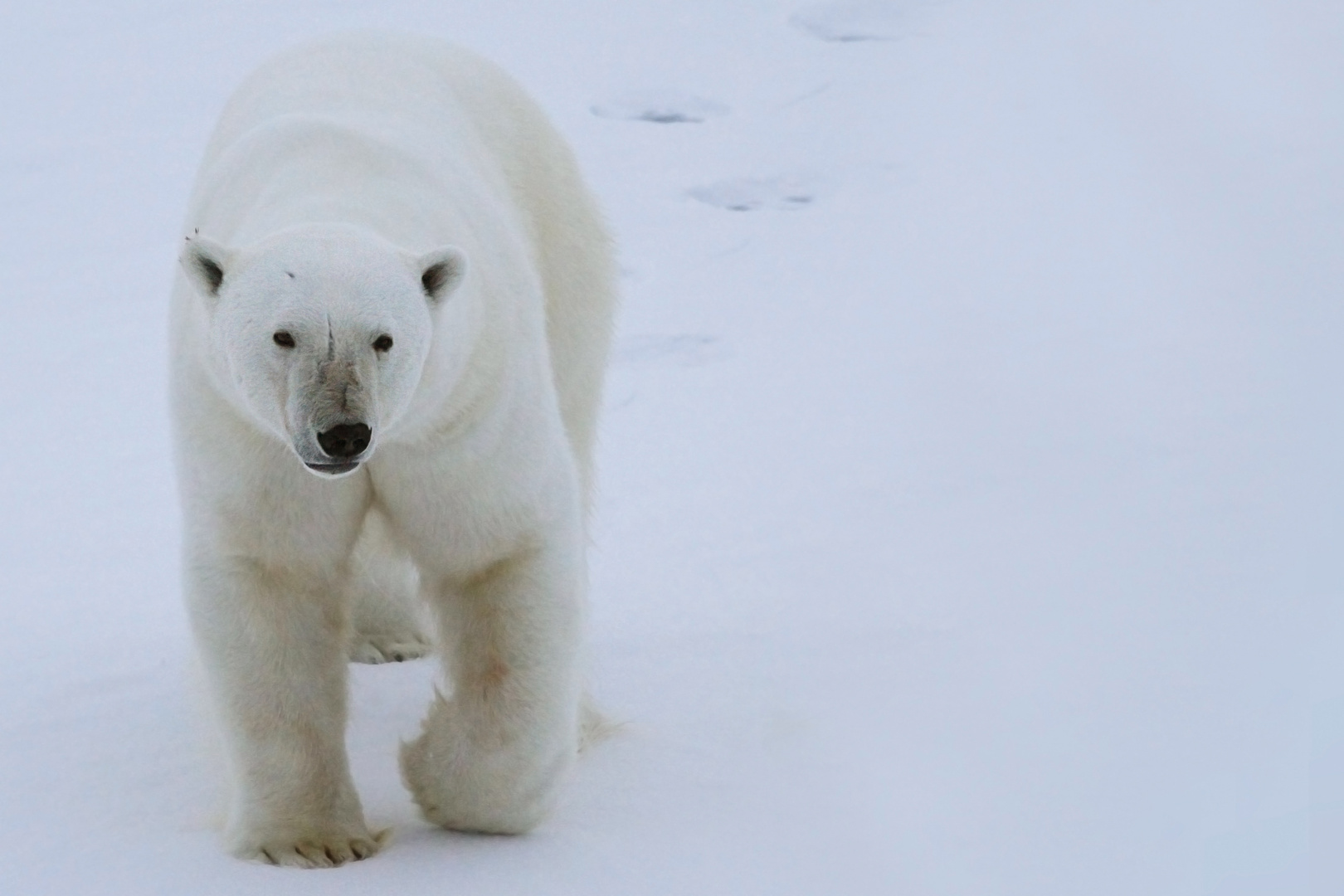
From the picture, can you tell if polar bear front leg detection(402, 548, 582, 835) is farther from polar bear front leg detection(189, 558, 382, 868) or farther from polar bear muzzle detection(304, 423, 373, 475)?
polar bear muzzle detection(304, 423, 373, 475)

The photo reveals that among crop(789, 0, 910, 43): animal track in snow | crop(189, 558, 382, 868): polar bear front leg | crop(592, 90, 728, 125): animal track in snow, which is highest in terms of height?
crop(189, 558, 382, 868): polar bear front leg

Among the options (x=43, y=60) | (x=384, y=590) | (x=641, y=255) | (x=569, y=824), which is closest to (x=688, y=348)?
(x=641, y=255)

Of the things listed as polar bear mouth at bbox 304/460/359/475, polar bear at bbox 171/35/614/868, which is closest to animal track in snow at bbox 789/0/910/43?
polar bear at bbox 171/35/614/868

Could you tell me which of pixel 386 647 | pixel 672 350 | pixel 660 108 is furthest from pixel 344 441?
pixel 660 108

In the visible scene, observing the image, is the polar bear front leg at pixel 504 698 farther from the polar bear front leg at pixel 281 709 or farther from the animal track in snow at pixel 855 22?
the animal track in snow at pixel 855 22

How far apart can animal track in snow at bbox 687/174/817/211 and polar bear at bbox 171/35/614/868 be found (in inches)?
201

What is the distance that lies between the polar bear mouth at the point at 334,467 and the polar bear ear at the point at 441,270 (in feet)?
1.01

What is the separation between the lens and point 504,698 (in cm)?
335

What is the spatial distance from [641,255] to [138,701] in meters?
4.28

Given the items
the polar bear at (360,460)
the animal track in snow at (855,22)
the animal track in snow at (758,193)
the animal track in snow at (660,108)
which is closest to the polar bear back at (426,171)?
the polar bear at (360,460)

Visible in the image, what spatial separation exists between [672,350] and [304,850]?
413 centimetres

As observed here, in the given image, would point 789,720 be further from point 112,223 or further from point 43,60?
point 43,60

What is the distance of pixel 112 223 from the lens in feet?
28.4

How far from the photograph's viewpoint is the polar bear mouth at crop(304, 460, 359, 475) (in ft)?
8.63
